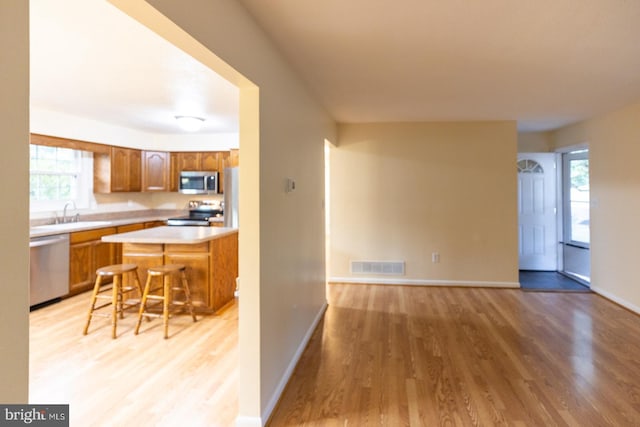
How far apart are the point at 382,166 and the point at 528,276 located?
296 cm

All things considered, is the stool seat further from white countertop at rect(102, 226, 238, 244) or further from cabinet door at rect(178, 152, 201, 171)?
cabinet door at rect(178, 152, 201, 171)

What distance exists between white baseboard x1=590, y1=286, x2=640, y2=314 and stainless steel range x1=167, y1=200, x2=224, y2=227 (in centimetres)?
568

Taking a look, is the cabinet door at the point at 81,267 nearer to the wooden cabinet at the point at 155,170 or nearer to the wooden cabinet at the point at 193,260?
the wooden cabinet at the point at 193,260

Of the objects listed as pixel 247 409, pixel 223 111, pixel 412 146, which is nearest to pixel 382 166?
pixel 412 146

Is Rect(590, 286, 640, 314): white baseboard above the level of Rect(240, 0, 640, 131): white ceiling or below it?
below

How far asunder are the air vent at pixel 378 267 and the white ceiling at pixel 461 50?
2353 millimetres

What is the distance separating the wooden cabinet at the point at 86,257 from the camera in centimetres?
467

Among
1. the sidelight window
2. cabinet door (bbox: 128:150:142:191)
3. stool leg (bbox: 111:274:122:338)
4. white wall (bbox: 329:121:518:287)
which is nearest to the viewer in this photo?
stool leg (bbox: 111:274:122:338)

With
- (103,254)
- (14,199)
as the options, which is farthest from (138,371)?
(103,254)

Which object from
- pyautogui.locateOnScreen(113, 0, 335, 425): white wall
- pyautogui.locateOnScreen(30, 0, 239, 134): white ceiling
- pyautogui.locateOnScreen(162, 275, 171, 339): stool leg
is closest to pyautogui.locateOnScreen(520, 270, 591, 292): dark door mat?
pyautogui.locateOnScreen(113, 0, 335, 425): white wall

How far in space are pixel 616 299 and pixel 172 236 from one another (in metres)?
5.22

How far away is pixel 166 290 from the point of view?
3.47m

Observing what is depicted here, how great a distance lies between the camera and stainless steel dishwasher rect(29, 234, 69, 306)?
4.10 metres

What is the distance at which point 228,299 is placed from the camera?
445 cm
